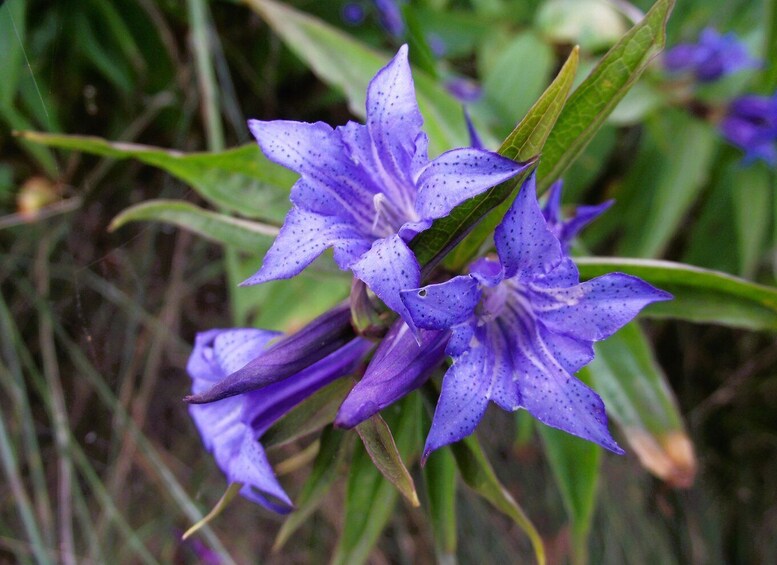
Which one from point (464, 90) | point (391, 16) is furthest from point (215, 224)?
point (391, 16)

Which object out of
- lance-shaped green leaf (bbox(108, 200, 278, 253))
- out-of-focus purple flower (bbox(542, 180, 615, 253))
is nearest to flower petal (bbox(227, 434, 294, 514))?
lance-shaped green leaf (bbox(108, 200, 278, 253))

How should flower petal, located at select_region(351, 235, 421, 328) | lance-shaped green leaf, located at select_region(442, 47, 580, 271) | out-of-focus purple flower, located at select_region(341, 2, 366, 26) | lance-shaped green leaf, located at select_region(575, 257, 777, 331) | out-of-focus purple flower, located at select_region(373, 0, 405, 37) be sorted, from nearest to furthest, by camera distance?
flower petal, located at select_region(351, 235, 421, 328) → lance-shaped green leaf, located at select_region(442, 47, 580, 271) → lance-shaped green leaf, located at select_region(575, 257, 777, 331) → out-of-focus purple flower, located at select_region(373, 0, 405, 37) → out-of-focus purple flower, located at select_region(341, 2, 366, 26)

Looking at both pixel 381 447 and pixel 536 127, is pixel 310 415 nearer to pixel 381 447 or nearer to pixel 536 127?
pixel 381 447

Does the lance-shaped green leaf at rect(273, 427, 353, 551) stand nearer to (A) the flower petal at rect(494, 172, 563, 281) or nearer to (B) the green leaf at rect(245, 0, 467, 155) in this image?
(A) the flower petal at rect(494, 172, 563, 281)

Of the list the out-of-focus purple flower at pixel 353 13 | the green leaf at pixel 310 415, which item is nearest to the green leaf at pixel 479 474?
the green leaf at pixel 310 415

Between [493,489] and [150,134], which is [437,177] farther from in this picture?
[150,134]

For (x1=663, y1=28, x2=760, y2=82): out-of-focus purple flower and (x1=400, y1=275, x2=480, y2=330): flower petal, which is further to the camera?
(x1=663, y1=28, x2=760, y2=82): out-of-focus purple flower

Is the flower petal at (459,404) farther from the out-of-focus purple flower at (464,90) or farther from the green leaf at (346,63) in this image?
the out-of-focus purple flower at (464,90)
